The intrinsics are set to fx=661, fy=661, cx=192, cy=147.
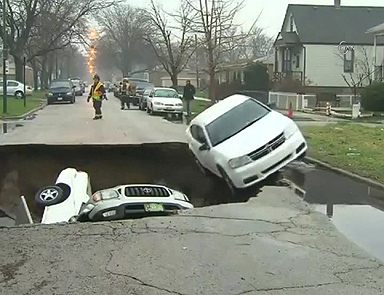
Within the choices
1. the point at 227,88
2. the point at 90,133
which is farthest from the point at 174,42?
the point at 90,133

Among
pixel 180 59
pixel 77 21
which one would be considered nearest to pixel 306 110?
pixel 180 59

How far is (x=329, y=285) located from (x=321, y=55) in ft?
148

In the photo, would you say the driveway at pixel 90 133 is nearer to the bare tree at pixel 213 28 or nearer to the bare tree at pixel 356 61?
the bare tree at pixel 213 28

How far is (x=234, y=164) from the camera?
11.4m

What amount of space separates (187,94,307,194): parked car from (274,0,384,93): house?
34936mm

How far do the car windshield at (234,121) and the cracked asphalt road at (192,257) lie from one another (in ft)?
11.6

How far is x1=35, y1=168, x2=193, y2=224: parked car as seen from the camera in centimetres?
898

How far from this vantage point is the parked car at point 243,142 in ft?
37.6

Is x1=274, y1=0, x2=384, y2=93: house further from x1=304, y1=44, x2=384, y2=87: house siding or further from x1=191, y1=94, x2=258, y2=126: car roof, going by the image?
x1=191, y1=94, x2=258, y2=126: car roof

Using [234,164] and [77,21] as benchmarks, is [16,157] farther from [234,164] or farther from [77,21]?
[77,21]

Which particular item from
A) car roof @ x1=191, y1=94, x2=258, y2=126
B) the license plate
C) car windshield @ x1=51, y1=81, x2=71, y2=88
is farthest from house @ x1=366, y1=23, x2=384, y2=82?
the license plate

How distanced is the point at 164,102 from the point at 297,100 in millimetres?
10425

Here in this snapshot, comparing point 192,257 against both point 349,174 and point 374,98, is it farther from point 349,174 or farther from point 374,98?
point 374,98

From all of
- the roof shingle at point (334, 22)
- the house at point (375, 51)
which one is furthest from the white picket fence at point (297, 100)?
the roof shingle at point (334, 22)
